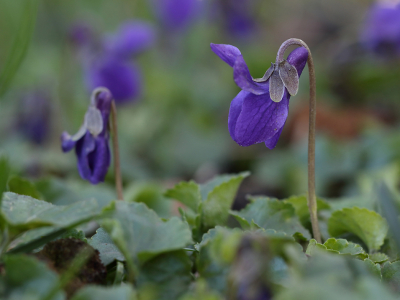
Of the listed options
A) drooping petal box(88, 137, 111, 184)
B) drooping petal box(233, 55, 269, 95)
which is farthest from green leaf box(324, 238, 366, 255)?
drooping petal box(88, 137, 111, 184)

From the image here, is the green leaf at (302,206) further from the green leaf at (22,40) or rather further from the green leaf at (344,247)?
the green leaf at (22,40)

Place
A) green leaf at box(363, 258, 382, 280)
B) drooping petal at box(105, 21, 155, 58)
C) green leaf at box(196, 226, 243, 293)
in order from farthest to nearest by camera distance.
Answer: drooping petal at box(105, 21, 155, 58), green leaf at box(363, 258, 382, 280), green leaf at box(196, 226, 243, 293)

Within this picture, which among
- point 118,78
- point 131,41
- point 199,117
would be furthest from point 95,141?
point 199,117

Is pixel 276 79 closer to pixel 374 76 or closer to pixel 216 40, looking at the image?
pixel 374 76

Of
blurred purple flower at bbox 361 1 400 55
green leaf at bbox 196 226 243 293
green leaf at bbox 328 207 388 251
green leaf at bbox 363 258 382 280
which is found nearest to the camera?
green leaf at bbox 196 226 243 293

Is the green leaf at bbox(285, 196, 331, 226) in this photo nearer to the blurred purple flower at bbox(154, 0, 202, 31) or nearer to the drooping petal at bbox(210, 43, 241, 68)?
the drooping petal at bbox(210, 43, 241, 68)
